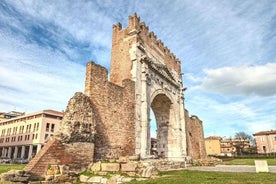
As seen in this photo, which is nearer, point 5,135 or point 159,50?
point 159,50

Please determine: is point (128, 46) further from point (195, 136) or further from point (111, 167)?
point (195, 136)

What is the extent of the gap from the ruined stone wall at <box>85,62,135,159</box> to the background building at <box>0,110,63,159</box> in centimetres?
3294

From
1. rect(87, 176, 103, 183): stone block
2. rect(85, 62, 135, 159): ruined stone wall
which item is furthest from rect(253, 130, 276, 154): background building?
rect(87, 176, 103, 183): stone block

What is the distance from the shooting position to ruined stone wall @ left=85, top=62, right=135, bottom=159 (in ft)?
32.2

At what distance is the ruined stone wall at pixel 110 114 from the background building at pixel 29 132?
3294 centimetres

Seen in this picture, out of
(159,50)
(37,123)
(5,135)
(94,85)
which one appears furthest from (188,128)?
(5,135)

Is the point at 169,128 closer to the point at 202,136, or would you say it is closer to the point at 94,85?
the point at 202,136

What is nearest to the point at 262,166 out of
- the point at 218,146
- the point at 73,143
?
the point at 73,143

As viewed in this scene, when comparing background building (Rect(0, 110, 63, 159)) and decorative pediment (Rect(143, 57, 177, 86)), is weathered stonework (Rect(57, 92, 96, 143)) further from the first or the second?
background building (Rect(0, 110, 63, 159))

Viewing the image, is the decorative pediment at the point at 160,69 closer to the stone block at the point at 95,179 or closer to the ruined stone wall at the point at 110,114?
the ruined stone wall at the point at 110,114

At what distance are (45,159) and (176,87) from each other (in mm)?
13439

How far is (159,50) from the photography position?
56.4 ft

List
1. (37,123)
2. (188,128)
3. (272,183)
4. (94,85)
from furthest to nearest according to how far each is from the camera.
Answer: (37,123)
(188,128)
(94,85)
(272,183)

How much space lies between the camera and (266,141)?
51.9 m
